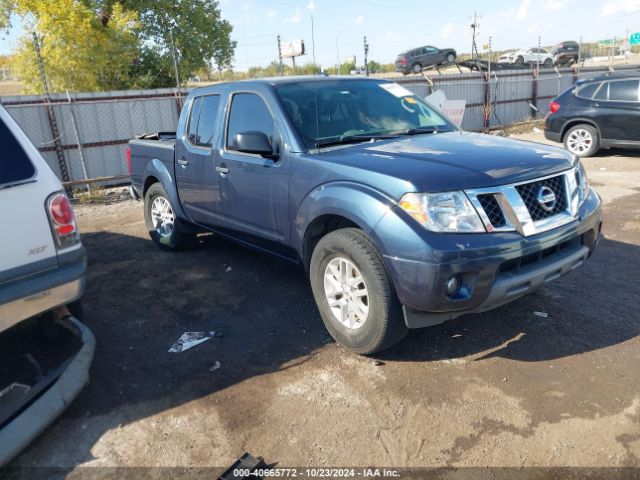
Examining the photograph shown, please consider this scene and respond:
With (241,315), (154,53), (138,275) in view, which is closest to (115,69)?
(154,53)

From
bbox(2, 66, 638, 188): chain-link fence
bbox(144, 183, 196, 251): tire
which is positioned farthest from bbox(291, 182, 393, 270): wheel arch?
bbox(2, 66, 638, 188): chain-link fence

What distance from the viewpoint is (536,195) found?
3.15 metres

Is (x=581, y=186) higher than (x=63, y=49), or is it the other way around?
(x=63, y=49)

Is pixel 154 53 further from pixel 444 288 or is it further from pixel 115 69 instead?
pixel 444 288

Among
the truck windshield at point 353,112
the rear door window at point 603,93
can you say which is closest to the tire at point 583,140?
the rear door window at point 603,93

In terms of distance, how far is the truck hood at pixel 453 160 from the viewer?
299cm

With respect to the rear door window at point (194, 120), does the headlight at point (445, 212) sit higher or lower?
Result: lower

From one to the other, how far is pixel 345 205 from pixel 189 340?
165 centimetres

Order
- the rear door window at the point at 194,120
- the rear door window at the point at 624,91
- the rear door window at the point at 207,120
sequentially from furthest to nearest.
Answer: the rear door window at the point at 624,91
the rear door window at the point at 194,120
the rear door window at the point at 207,120

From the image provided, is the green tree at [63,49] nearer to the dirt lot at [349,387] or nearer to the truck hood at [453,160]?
the dirt lot at [349,387]

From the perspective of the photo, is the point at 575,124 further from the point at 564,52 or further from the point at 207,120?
the point at 564,52

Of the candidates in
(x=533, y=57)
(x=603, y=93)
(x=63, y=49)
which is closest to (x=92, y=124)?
(x=63, y=49)

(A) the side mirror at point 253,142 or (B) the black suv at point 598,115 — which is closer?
(A) the side mirror at point 253,142

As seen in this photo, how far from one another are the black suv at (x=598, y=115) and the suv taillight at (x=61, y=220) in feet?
31.7
